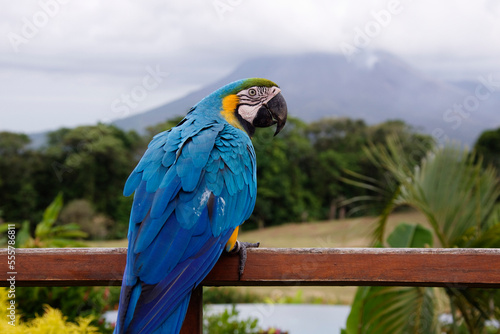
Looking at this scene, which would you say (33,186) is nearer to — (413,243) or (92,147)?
(92,147)

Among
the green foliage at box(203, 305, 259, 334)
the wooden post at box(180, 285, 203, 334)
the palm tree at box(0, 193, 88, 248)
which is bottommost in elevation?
the green foliage at box(203, 305, 259, 334)

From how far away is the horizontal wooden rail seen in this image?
1.12 metres

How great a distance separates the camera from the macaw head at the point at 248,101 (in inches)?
57.5

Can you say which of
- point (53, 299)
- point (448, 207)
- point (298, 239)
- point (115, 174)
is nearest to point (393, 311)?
point (448, 207)

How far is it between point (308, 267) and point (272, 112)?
609 millimetres

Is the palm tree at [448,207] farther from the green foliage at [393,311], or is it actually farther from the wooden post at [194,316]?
the wooden post at [194,316]

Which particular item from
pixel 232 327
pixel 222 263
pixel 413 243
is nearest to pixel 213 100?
pixel 222 263

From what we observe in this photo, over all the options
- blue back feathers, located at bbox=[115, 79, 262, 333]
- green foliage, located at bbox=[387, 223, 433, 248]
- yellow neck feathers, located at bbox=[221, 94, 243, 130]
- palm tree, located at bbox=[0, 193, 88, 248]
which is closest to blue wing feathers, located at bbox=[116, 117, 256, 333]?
blue back feathers, located at bbox=[115, 79, 262, 333]

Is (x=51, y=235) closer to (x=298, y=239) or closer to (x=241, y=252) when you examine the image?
(x=241, y=252)

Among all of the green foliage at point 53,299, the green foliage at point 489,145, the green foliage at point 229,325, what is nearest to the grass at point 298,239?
the green foliage at point 489,145

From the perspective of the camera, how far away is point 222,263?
3.93 feet

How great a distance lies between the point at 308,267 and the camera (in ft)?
3.74

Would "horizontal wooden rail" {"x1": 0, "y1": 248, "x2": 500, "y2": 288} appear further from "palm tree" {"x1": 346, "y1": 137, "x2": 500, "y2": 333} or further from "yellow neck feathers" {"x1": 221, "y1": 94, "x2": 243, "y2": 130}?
"palm tree" {"x1": 346, "y1": 137, "x2": 500, "y2": 333}

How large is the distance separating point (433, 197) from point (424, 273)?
1403 millimetres
